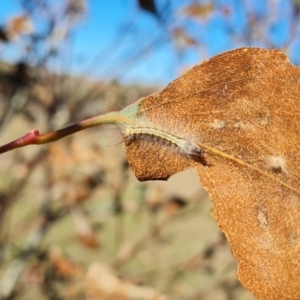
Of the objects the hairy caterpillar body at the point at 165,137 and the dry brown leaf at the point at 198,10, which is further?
the dry brown leaf at the point at 198,10

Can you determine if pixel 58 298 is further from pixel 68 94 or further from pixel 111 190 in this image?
pixel 68 94

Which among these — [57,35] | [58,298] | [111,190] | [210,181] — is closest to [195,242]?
[111,190]

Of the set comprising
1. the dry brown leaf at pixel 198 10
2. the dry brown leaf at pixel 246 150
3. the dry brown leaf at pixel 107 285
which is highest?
the dry brown leaf at pixel 198 10

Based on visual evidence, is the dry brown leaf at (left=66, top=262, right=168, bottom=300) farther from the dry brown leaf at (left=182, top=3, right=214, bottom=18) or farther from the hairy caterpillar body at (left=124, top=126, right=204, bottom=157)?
the dry brown leaf at (left=182, top=3, right=214, bottom=18)

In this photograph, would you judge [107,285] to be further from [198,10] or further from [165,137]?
[198,10]


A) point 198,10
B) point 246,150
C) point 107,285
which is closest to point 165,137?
point 246,150

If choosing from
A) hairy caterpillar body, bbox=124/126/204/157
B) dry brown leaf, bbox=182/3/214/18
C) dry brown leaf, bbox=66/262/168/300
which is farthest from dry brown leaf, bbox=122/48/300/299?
dry brown leaf, bbox=182/3/214/18

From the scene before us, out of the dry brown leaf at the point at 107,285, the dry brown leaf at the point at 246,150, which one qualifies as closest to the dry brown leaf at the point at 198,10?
the dry brown leaf at the point at 107,285

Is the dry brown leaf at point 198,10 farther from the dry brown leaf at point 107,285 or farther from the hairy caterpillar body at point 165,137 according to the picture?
the hairy caterpillar body at point 165,137

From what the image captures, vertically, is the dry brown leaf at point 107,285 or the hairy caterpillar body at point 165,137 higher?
the dry brown leaf at point 107,285
